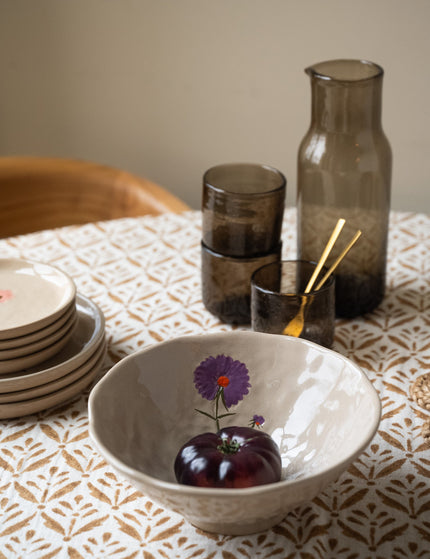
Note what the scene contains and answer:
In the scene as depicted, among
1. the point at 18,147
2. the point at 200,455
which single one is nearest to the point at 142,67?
the point at 18,147

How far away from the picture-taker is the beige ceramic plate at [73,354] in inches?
32.0

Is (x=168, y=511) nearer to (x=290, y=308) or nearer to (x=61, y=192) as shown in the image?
(x=290, y=308)

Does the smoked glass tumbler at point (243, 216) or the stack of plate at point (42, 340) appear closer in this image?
the stack of plate at point (42, 340)

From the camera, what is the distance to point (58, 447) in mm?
795

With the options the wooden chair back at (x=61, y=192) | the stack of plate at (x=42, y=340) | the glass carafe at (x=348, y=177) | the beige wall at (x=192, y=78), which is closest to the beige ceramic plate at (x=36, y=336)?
the stack of plate at (x=42, y=340)

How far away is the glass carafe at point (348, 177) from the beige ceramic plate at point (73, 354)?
320 millimetres

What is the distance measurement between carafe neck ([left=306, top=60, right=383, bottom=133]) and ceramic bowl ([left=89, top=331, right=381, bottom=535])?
1.17 feet

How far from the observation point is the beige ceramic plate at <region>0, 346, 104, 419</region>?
2.69 feet

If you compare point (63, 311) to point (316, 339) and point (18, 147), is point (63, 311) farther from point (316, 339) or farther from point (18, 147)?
point (18, 147)

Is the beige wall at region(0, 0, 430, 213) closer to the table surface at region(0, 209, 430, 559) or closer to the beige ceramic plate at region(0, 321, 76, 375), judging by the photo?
the table surface at region(0, 209, 430, 559)

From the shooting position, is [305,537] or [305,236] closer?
[305,537]

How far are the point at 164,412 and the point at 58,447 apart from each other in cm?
14

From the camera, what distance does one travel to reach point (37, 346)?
33.4 inches

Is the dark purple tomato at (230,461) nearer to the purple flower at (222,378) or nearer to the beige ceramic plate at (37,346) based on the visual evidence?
the purple flower at (222,378)
